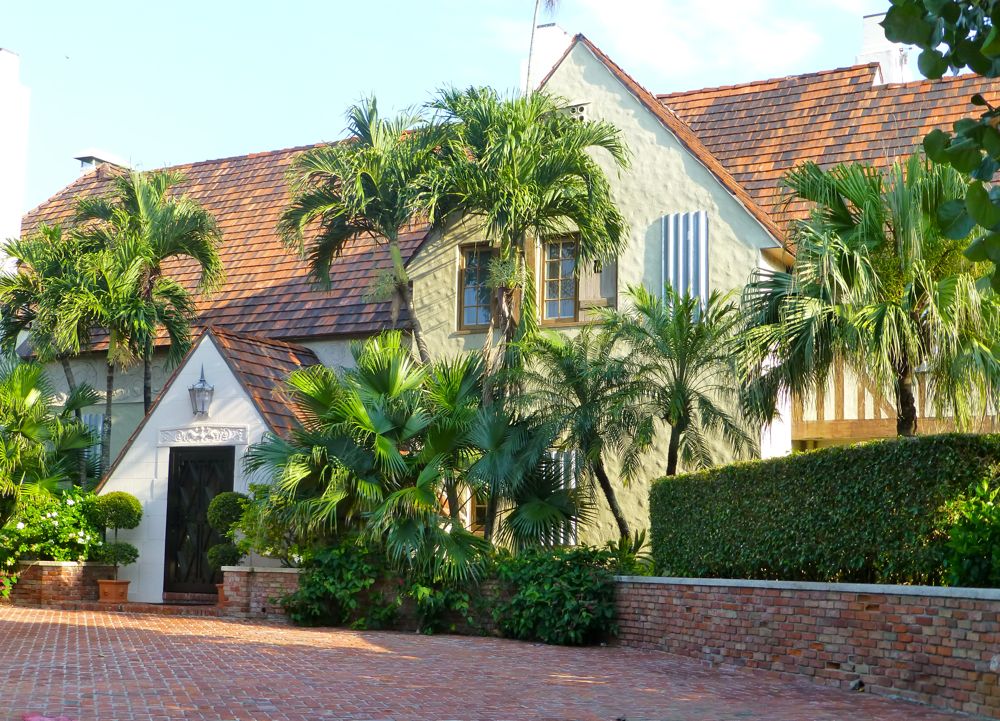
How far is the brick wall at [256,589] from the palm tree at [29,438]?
4.02m

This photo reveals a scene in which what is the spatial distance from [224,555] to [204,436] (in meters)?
2.05

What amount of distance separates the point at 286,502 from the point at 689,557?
5.70 metres

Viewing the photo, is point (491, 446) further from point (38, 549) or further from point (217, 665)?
point (38, 549)

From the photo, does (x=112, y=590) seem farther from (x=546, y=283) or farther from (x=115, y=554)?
(x=546, y=283)

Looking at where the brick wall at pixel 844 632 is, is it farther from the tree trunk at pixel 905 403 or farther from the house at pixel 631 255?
the house at pixel 631 255

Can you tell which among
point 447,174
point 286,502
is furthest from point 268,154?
point 286,502

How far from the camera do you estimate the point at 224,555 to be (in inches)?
671

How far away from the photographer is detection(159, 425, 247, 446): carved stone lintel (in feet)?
58.2

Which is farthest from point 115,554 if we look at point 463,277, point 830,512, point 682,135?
point 830,512

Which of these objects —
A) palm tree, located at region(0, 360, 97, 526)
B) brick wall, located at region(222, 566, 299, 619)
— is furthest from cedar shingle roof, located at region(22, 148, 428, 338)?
brick wall, located at region(222, 566, 299, 619)

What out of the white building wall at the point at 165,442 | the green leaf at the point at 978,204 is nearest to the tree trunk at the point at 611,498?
the white building wall at the point at 165,442

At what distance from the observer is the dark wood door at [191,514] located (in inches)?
711

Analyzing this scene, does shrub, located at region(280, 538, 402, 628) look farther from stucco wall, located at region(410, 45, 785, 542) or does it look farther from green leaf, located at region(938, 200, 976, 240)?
green leaf, located at region(938, 200, 976, 240)

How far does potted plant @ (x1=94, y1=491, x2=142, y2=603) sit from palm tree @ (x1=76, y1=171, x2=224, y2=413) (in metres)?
2.58
